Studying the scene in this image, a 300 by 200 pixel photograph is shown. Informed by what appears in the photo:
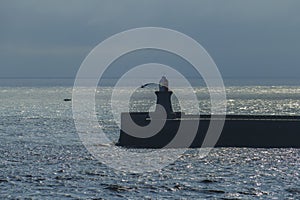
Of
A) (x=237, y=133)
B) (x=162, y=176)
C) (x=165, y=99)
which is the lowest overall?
(x=162, y=176)

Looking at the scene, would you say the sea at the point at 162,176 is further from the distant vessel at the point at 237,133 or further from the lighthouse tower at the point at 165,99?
the lighthouse tower at the point at 165,99

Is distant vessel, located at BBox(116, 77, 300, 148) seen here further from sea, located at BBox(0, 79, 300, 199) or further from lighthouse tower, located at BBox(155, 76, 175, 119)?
lighthouse tower, located at BBox(155, 76, 175, 119)

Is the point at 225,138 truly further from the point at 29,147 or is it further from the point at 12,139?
the point at 12,139

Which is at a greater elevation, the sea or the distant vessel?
the distant vessel

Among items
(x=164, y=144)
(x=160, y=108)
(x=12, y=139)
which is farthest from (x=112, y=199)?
(x=12, y=139)

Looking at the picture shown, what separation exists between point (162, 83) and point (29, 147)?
1265 cm

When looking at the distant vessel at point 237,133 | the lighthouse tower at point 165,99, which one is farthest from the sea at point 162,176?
the lighthouse tower at point 165,99

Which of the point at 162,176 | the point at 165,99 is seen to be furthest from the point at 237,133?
the point at 162,176

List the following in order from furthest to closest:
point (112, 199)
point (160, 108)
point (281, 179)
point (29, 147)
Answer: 1. point (29, 147)
2. point (160, 108)
3. point (281, 179)
4. point (112, 199)

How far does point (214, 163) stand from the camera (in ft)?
124

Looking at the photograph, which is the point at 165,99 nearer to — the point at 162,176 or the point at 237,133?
the point at 237,133

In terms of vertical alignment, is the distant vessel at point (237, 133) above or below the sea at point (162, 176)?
above

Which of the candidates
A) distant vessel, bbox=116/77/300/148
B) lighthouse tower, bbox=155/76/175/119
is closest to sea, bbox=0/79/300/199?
distant vessel, bbox=116/77/300/148

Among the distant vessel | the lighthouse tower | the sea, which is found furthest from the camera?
the lighthouse tower
